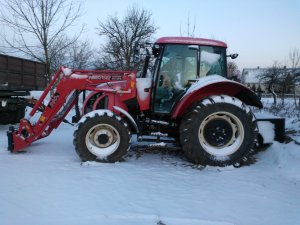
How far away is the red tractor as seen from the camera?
18.7ft

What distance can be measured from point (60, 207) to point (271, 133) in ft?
13.5

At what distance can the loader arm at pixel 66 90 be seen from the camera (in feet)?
20.6

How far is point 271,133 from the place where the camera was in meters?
6.30

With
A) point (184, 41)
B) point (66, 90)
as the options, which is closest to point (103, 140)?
point (66, 90)

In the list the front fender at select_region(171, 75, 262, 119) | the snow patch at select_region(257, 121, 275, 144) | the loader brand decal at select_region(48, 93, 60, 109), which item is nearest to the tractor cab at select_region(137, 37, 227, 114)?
the front fender at select_region(171, 75, 262, 119)

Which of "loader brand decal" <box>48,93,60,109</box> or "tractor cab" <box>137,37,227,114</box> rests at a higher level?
"tractor cab" <box>137,37,227,114</box>

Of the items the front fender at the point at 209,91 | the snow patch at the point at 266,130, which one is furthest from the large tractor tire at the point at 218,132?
the snow patch at the point at 266,130

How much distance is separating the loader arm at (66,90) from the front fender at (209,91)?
97 centimetres

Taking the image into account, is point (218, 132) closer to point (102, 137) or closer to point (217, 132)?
point (217, 132)

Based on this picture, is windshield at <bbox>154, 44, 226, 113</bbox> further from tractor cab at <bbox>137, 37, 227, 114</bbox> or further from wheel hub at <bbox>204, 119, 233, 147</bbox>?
wheel hub at <bbox>204, 119, 233, 147</bbox>

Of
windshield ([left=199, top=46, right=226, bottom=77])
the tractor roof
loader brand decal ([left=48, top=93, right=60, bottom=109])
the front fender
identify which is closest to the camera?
the front fender

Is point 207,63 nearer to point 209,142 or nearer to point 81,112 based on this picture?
point 209,142

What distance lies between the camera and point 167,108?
20.6ft

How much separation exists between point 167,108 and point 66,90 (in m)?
1.86
